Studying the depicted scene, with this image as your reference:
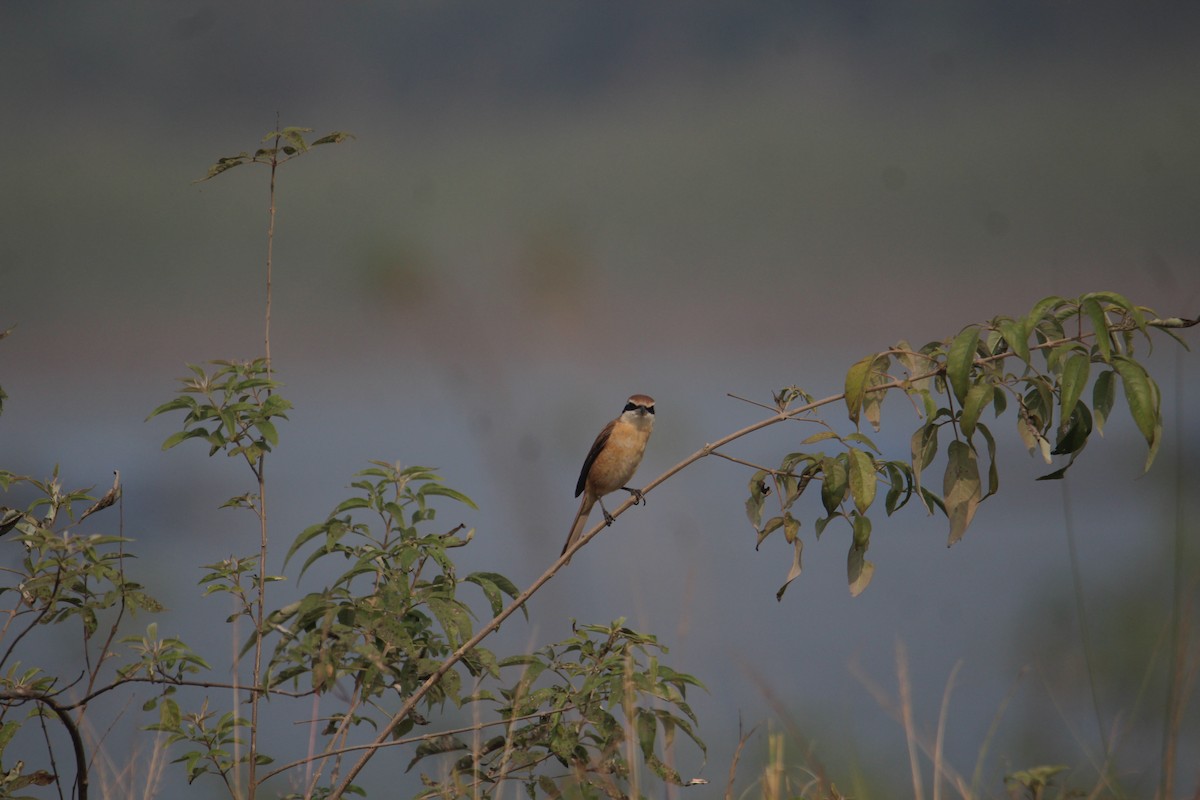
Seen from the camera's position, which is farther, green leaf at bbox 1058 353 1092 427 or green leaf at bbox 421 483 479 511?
green leaf at bbox 421 483 479 511

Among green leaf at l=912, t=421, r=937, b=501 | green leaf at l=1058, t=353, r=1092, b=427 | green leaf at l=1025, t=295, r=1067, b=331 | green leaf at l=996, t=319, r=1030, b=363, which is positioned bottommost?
green leaf at l=912, t=421, r=937, b=501

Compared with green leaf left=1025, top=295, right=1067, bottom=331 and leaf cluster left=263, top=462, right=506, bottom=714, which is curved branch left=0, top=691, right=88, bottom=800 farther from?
green leaf left=1025, top=295, right=1067, bottom=331

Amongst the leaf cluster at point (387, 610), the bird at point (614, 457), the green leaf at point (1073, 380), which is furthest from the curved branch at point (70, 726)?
the bird at point (614, 457)

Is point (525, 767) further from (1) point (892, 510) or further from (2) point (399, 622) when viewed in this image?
(1) point (892, 510)

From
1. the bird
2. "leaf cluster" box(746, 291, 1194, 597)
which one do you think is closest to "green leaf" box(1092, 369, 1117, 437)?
"leaf cluster" box(746, 291, 1194, 597)

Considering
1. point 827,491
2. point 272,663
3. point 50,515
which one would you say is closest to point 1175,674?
point 827,491

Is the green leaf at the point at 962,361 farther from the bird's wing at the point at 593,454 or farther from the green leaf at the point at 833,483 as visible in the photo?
the bird's wing at the point at 593,454

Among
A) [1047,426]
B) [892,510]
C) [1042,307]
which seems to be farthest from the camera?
[892,510]

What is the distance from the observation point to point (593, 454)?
538cm

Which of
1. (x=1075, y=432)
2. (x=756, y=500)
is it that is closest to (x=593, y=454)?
(x=756, y=500)

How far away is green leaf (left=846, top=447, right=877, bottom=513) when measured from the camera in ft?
7.50

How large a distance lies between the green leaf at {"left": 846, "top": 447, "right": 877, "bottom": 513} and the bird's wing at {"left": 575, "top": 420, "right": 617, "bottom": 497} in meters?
3.00

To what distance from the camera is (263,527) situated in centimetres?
269

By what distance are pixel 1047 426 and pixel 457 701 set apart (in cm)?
148
